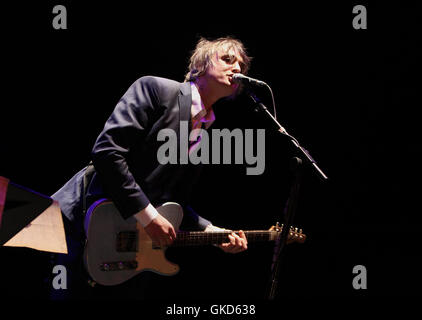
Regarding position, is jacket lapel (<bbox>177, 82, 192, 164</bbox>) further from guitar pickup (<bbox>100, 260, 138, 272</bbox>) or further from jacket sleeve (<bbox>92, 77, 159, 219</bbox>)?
guitar pickup (<bbox>100, 260, 138, 272</bbox>)

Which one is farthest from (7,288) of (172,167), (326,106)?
(326,106)

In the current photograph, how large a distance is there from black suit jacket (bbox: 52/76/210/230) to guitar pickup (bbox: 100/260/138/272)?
278mm

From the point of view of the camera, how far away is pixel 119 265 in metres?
1.91

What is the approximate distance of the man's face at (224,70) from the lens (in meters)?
2.19

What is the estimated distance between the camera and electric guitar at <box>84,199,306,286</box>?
1.83 meters

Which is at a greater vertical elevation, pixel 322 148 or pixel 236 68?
pixel 236 68

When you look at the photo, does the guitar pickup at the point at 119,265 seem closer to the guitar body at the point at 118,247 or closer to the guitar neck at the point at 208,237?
the guitar body at the point at 118,247

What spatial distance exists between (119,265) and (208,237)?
0.56 m

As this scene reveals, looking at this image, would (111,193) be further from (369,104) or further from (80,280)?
(369,104)

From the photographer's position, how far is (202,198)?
10.1 feet

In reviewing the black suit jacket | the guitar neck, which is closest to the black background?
the guitar neck

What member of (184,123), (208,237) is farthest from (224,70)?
(208,237)

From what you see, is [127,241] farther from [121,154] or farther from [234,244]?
[234,244]

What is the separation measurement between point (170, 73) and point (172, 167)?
3.62ft
